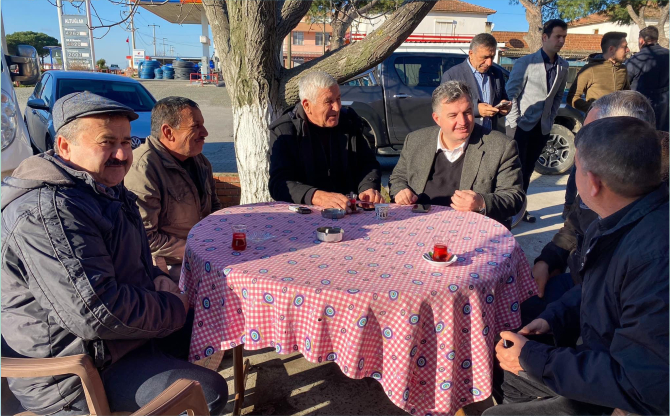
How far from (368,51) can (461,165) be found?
1.29 metres

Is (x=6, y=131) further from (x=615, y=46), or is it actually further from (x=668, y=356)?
(x=615, y=46)

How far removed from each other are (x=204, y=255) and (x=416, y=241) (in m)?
1.03

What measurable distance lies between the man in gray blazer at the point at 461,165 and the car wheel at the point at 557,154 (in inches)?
193

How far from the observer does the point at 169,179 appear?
2.96m

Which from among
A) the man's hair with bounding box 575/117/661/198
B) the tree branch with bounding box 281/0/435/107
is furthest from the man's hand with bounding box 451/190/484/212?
the tree branch with bounding box 281/0/435/107

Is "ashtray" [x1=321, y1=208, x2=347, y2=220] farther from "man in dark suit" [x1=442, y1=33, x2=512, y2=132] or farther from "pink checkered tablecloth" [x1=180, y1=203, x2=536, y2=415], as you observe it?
"man in dark suit" [x1=442, y1=33, x2=512, y2=132]

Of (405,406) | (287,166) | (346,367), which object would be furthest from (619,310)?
(287,166)

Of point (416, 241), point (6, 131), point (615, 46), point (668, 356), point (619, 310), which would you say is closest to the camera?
point (668, 356)

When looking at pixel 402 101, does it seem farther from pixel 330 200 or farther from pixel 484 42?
pixel 330 200

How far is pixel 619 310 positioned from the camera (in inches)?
59.4

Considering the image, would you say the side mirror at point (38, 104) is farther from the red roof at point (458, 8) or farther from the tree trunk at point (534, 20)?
the red roof at point (458, 8)

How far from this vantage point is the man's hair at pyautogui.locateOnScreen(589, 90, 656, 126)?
2301mm

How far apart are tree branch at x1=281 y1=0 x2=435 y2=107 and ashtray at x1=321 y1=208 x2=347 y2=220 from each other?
5.22 ft

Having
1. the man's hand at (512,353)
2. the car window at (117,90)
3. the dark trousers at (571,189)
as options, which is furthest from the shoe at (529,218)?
the car window at (117,90)
